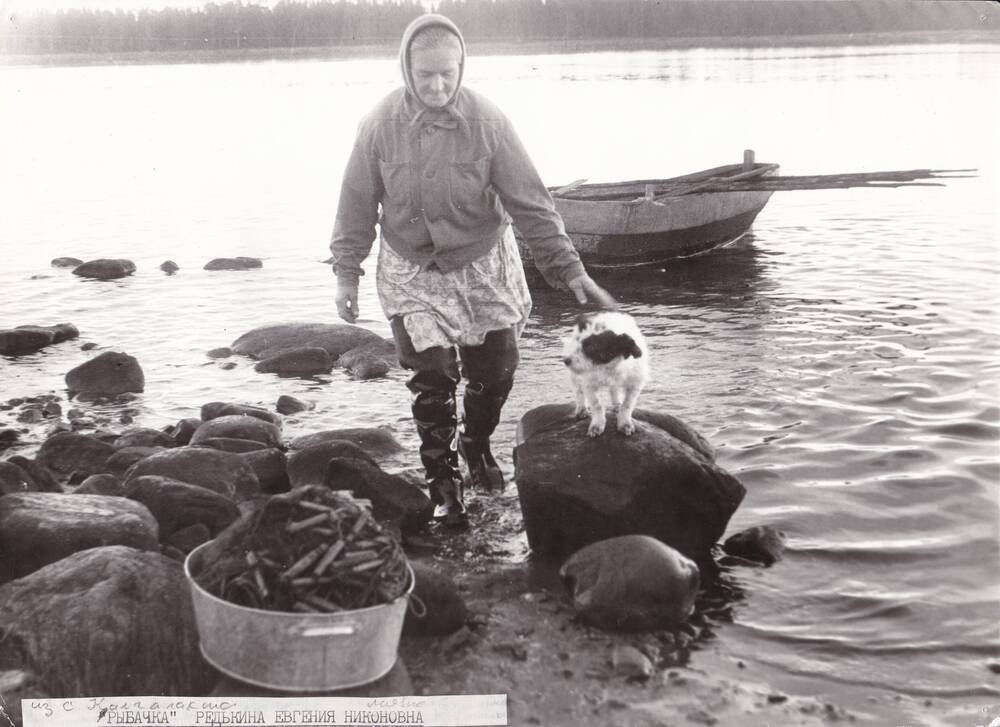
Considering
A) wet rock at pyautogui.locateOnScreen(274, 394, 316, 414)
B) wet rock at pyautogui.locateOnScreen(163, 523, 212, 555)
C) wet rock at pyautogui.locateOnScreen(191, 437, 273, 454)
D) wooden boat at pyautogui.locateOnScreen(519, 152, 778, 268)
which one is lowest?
wet rock at pyautogui.locateOnScreen(274, 394, 316, 414)

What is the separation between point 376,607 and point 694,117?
1901cm

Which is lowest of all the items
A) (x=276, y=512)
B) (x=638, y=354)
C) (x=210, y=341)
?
(x=210, y=341)

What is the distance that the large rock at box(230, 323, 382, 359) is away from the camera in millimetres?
9547

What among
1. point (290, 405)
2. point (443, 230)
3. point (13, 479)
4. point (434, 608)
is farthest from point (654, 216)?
point (434, 608)

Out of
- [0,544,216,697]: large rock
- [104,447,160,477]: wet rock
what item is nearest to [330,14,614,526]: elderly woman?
[0,544,216,697]: large rock

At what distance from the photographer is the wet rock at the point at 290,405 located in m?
7.75

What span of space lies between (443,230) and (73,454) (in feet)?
10.6

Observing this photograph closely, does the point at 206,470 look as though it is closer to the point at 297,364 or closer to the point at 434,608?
the point at 434,608

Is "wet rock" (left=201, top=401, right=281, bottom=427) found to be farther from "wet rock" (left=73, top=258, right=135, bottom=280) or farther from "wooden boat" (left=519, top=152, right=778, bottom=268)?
"wet rock" (left=73, top=258, right=135, bottom=280)

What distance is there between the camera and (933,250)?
11602 mm

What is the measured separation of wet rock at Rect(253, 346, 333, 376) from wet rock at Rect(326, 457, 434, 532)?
3543 mm

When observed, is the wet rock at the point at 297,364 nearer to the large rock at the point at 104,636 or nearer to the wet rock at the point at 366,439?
the wet rock at the point at 366,439

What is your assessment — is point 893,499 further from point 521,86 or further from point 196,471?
point 521,86

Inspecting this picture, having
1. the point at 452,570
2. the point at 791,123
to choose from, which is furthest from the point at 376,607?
the point at 791,123
